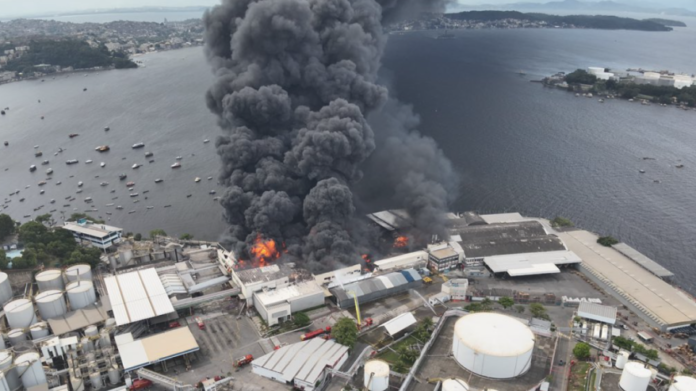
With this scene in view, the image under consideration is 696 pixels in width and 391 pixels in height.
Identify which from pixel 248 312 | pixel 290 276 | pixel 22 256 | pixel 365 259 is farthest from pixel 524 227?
pixel 22 256

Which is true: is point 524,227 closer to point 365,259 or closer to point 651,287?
point 651,287

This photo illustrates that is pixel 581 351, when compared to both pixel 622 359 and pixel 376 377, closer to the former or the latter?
pixel 622 359

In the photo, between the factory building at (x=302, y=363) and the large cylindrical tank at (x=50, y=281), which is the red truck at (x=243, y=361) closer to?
the factory building at (x=302, y=363)

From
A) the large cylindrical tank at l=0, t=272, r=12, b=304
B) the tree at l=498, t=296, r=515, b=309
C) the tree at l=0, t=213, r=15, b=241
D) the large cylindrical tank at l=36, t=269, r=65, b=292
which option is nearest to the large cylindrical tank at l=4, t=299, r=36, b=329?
the large cylindrical tank at l=36, t=269, r=65, b=292

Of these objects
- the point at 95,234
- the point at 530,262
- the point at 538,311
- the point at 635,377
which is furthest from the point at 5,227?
the point at 635,377

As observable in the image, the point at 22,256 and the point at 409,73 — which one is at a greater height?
the point at 409,73

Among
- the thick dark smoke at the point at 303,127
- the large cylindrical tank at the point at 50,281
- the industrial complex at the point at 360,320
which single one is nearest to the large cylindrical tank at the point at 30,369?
the industrial complex at the point at 360,320
